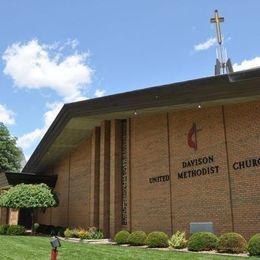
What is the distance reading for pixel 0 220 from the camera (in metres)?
33.8

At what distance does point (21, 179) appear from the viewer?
1267 inches

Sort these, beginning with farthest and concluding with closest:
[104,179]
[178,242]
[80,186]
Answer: [80,186] < [104,179] < [178,242]

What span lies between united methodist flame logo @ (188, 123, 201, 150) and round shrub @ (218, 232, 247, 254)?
4.99 metres

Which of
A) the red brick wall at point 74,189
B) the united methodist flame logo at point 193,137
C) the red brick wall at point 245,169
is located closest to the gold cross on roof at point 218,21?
the united methodist flame logo at point 193,137

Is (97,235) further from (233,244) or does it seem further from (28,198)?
(233,244)

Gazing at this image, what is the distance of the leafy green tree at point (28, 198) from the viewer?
2692 cm

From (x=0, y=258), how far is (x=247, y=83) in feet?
35.0

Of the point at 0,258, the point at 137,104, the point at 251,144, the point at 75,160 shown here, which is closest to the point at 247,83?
the point at 251,144

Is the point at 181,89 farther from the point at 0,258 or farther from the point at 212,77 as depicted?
the point at 0,258

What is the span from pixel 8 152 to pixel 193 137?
131 ft

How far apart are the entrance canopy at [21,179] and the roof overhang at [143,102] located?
255 cm

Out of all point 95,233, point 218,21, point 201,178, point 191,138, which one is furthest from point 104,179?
point 218,21

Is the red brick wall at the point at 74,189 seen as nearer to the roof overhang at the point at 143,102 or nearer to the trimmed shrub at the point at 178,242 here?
the roof overhang at the point at 143,102

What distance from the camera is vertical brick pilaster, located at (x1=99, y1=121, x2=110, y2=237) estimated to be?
23.6 metres
